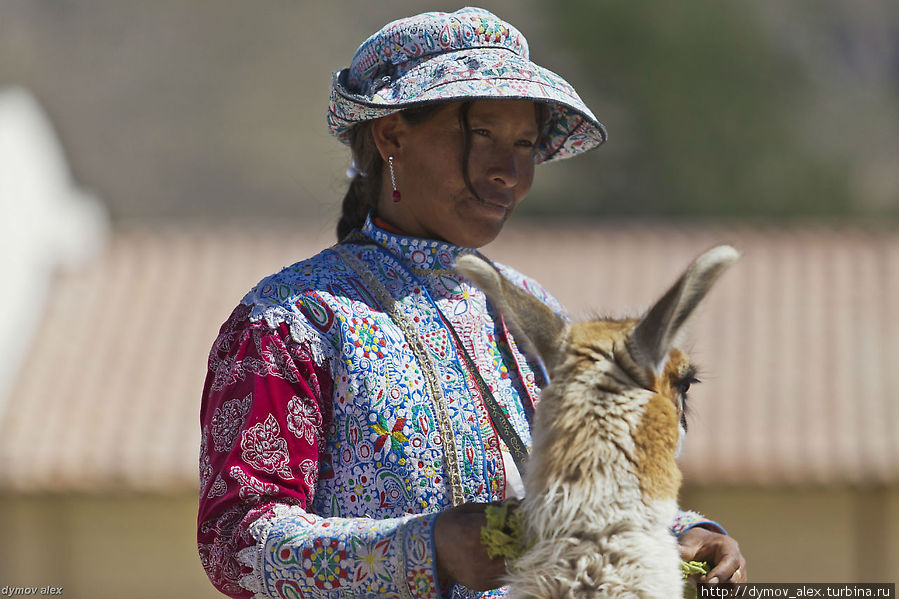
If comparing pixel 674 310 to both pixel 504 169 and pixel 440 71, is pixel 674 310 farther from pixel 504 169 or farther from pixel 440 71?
pixel 440 71

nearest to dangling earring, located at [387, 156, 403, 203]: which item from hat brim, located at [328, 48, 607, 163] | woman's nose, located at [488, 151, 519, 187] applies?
hat brim, located at [328, 48, 607, 163]

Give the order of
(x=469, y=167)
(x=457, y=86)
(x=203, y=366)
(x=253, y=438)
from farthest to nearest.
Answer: (x=203, y=366) < (x=469, y=167) < (x=457, y=86) < (x=253, y=438)

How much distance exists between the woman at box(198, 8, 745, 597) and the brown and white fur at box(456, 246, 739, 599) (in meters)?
0.13

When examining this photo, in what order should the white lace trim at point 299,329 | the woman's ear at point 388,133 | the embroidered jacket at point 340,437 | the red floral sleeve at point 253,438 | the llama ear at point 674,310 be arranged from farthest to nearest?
the woman's ear at point 388,133, the white lace trim at point 299,329, the red floral sleeve at point 253,438, the embroidered jacket at point 340,437, the llama ear at point 674,310

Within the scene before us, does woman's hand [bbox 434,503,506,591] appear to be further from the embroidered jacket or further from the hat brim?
A: the hat brim

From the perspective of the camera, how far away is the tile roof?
10.9 metres

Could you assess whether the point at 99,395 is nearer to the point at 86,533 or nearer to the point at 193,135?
the point at 86,533

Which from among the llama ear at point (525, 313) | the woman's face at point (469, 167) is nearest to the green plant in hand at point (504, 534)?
the llama ear at point (525, 313)

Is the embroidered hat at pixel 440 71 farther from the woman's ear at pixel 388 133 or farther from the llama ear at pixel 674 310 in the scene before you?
the llama ear at pixel 674 310

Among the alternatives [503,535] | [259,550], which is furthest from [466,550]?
[259,550]

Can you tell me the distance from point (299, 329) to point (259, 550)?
449 millimetres

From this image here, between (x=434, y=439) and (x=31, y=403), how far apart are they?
10.5 m

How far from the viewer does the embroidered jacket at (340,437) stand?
2.18m

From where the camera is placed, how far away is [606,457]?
2027 millimetres
